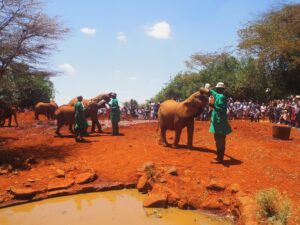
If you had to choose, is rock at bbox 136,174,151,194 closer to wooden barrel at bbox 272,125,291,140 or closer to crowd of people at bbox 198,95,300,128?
wooden barrel at bbox 272,125,291,140

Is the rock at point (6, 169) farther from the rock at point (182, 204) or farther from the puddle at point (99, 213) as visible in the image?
the rock at point (182, 204)

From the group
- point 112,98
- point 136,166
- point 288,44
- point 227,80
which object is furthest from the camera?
point 227,80

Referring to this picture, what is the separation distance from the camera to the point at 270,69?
30.4 m

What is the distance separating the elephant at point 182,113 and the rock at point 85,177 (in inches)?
124

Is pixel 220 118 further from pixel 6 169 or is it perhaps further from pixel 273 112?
pixel 273 112

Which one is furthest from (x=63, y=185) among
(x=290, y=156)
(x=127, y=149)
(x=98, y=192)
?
(x=290, y=156)

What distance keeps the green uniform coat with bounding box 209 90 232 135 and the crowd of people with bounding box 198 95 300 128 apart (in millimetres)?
8165

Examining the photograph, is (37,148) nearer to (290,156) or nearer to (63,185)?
(63,185)

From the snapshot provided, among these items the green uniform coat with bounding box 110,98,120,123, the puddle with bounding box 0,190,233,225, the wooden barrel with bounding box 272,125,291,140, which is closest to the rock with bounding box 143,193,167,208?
the puddle with bounding box 0,190,233,225

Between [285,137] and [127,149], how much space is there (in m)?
5.89

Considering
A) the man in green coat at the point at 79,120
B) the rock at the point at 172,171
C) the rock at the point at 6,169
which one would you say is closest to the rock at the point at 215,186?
the rock at the point at 172,171

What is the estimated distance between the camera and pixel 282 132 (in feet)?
47.0

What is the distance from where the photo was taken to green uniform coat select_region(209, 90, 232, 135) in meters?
10.4

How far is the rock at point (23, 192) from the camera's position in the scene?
970 cm
